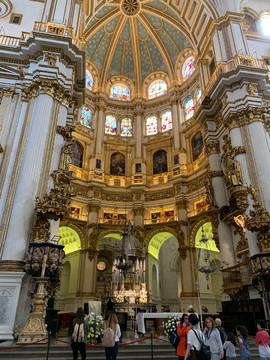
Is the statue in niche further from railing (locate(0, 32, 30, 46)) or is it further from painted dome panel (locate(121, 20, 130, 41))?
painted dome panel (locate(121, 20, 130, 41))

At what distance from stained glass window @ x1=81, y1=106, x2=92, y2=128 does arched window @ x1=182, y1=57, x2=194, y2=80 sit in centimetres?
1020

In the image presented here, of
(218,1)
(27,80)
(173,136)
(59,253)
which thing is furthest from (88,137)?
(59,253)

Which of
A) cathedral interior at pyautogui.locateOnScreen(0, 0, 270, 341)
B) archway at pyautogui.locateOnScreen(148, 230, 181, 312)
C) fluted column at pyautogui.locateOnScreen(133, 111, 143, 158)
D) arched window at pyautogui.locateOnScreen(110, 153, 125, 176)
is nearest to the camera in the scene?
cathedral interior at pyautogui.locateOnScreen(0, 0, 270, 341)

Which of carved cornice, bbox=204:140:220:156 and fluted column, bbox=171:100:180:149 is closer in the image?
carved cornice, bbox=204:140:220:156

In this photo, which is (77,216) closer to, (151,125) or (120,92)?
(151,125)

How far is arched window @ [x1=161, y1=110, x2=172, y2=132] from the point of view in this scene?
92.8 ft

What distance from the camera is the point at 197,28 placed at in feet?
73.0

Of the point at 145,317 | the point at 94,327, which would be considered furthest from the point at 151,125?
the point at 94,327

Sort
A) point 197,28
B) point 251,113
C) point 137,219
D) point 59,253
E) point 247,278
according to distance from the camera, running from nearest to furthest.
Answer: point 59,253 < point 247,278 < point 251,113 < point 197,28 < point 137,219

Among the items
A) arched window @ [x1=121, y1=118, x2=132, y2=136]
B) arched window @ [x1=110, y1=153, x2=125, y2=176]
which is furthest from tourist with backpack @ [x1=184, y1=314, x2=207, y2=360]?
arched window @ [x1=121, y1=118, x2=132, y2=136]

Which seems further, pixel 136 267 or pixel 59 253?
pixel 136 267

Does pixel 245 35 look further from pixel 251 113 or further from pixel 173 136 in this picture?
pixel 173 136

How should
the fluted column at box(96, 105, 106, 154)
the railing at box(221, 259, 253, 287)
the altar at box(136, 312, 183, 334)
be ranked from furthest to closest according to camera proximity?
the fluted column at box(96, 105, 106, 154)
the railing at box(221, 259, 253, 287)
the altar at box(136, 312, 183, 334)

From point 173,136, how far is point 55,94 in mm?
15164
